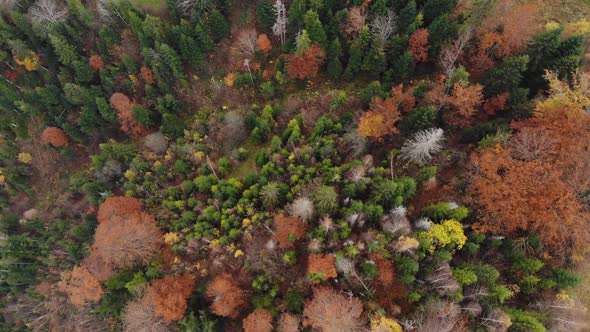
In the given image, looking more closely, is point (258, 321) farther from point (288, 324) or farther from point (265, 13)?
point (265, 13)

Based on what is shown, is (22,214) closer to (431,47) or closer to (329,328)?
(329,328)

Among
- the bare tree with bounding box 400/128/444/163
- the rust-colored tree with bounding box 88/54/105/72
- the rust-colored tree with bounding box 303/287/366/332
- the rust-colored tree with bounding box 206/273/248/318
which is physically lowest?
the rust-colored tree with bounding box 206/273/248/318

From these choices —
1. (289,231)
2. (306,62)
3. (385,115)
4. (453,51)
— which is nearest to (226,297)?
(289,231)

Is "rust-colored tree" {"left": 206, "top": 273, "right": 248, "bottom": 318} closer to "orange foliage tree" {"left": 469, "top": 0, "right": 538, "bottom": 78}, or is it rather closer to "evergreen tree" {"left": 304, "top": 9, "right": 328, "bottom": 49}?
"evergreen tree" {"left": 304, "top": 9, "right": 328, "bottom": 49}

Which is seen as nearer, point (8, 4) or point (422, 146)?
point (422, 146)

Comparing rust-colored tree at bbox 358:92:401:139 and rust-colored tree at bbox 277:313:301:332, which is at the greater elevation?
rust-colored tree at bbox 358:92:401:139

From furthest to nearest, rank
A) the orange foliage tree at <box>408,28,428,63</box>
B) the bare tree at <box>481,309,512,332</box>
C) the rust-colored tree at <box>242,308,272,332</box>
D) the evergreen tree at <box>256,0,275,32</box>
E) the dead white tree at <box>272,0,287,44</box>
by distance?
the evergreen tree at <box>256,0,275,32</box>, the dead white tree at <box>272,0,287,44</box>, the orange foliage tree at <box>408,28,428,63</box>, the rust-colored tree at <box>242,308,272,332</box>, the bare tree at <box>481,309,512,332</box>

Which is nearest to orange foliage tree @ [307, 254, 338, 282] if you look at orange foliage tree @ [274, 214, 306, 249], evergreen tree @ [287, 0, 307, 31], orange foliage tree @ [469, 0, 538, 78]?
orange foliage tree @ [274, 214, 306, 249]
